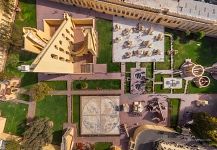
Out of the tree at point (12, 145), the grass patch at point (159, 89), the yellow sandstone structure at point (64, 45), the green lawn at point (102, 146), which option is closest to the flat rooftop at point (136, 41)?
the yellow sandstone structure at point (64, 45)

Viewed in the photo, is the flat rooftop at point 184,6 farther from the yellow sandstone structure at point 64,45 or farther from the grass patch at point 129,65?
the grass patch at point 129,65

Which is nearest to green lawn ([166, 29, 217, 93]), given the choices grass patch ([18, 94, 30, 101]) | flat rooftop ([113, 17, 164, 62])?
flat rooftop ([113, 17, 164, 62])

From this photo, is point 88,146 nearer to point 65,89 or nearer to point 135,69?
point 65,89

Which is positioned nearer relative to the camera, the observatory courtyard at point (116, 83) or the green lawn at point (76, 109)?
the observatory courtyard at point (116, 83)

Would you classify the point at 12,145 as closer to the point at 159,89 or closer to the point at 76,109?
the point at 76,109

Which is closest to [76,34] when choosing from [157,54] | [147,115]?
[157,54]

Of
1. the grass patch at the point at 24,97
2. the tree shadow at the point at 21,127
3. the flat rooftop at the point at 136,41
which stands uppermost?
the flat rooftop at the point at 136,41

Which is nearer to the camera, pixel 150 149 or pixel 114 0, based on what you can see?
pixel 114 0
